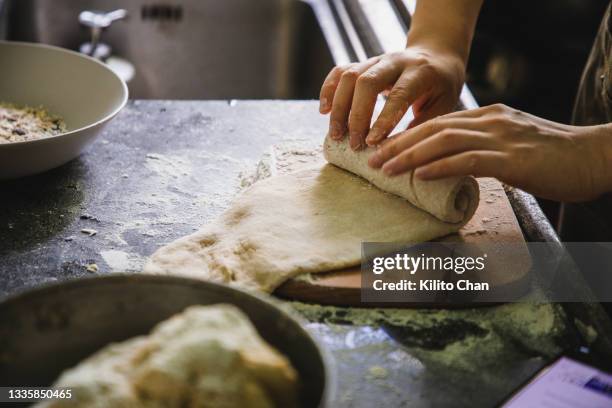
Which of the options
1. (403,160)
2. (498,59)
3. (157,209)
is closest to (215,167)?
(157,209)

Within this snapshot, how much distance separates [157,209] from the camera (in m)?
1.18

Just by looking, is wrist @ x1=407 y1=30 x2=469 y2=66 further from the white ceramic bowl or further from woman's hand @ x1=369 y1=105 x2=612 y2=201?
the white ceramic bowl

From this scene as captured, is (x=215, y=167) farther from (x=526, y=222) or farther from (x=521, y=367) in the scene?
(x=521, y=367)

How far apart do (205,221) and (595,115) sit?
3.04 feet

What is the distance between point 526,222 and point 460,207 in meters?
0.18

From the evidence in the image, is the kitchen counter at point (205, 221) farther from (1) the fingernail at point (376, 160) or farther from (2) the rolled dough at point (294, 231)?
(1) the fingernail at point (376, 160)

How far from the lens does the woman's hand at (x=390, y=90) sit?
1188 mm

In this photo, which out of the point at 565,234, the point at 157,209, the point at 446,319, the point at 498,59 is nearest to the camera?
the point at 446,319

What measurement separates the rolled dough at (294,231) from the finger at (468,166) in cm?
3

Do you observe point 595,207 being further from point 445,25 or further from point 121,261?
point 121,261

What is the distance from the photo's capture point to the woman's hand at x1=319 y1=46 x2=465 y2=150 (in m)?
1.19

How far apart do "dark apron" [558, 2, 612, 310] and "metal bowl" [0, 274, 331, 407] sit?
0.83 m

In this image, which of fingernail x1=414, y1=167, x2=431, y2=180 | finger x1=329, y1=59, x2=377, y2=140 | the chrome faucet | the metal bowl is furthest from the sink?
the metal bowl

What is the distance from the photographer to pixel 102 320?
715 millimetres
